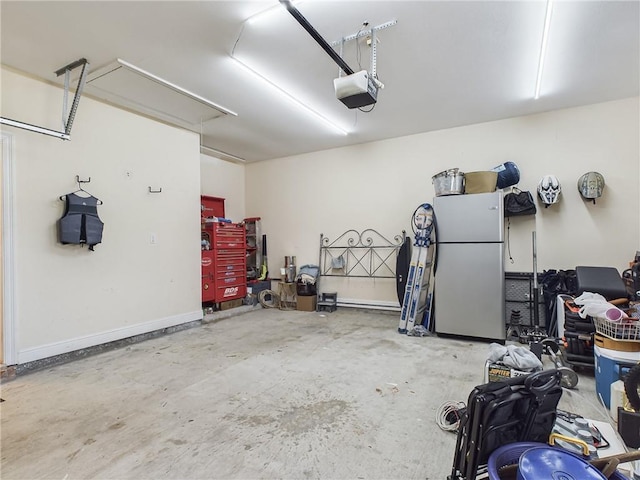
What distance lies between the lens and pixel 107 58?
3.06 metres

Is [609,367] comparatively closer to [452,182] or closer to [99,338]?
[452,182]

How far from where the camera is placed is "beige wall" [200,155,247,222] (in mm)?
6195

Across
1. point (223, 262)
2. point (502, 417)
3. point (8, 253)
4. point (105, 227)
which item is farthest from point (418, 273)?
point (8, 253)

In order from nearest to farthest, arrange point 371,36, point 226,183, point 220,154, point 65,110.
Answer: point 371,36
point 65,110
point 220,154
point 226,183

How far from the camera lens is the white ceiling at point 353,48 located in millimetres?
2441

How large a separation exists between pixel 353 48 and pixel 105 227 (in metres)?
3.51

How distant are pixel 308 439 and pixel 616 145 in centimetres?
508

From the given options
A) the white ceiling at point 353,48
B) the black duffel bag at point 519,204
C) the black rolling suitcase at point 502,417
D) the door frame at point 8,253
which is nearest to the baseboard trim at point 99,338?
the door frame at point 8,253

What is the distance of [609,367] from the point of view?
229 centimetres

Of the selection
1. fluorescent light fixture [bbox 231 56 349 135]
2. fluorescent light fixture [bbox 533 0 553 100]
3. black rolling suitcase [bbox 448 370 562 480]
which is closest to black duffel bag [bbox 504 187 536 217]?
fluorescent light fixture [bbox 533 0 553 100]

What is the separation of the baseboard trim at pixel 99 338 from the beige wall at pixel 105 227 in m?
0.01

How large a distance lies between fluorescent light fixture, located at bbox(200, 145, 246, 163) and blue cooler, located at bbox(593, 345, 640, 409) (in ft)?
20.2

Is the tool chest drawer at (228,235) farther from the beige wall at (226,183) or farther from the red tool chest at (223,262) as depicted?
the beige wall at (226,183)

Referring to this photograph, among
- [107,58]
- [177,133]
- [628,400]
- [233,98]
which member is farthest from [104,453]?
[177,133]
